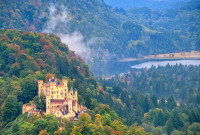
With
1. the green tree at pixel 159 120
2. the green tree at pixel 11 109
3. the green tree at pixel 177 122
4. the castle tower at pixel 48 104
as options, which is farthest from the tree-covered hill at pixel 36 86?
the green tree at pixel 177 122

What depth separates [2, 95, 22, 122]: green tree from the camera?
313ft

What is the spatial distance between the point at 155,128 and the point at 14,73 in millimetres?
49394

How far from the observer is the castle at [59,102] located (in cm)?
8662

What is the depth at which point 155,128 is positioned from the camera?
12212 centimetres

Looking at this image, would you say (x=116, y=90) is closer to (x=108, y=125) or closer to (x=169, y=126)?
(x=169, y=126)

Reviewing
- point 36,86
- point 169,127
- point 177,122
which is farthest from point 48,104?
point 177,122

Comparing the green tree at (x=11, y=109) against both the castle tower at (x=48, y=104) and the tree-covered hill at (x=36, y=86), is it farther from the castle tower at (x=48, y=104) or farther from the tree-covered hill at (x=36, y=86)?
the castle tower at (x=48, y=104)

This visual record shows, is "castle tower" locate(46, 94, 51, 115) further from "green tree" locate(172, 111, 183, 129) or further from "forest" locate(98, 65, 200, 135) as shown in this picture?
"green tree" locate(172, 111, 183, 129)

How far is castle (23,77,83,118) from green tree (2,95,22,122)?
10.5ft

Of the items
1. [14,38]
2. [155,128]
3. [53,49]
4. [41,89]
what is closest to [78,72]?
[53,49]

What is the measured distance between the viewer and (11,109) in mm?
95438

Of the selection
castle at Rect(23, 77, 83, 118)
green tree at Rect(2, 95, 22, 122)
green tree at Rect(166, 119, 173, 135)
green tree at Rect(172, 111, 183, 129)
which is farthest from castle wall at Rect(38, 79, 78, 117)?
green tree at Rect(172, 111, 183, 129)

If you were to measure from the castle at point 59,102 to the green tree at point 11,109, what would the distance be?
3.19 metres

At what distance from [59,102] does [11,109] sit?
49.4 feet
